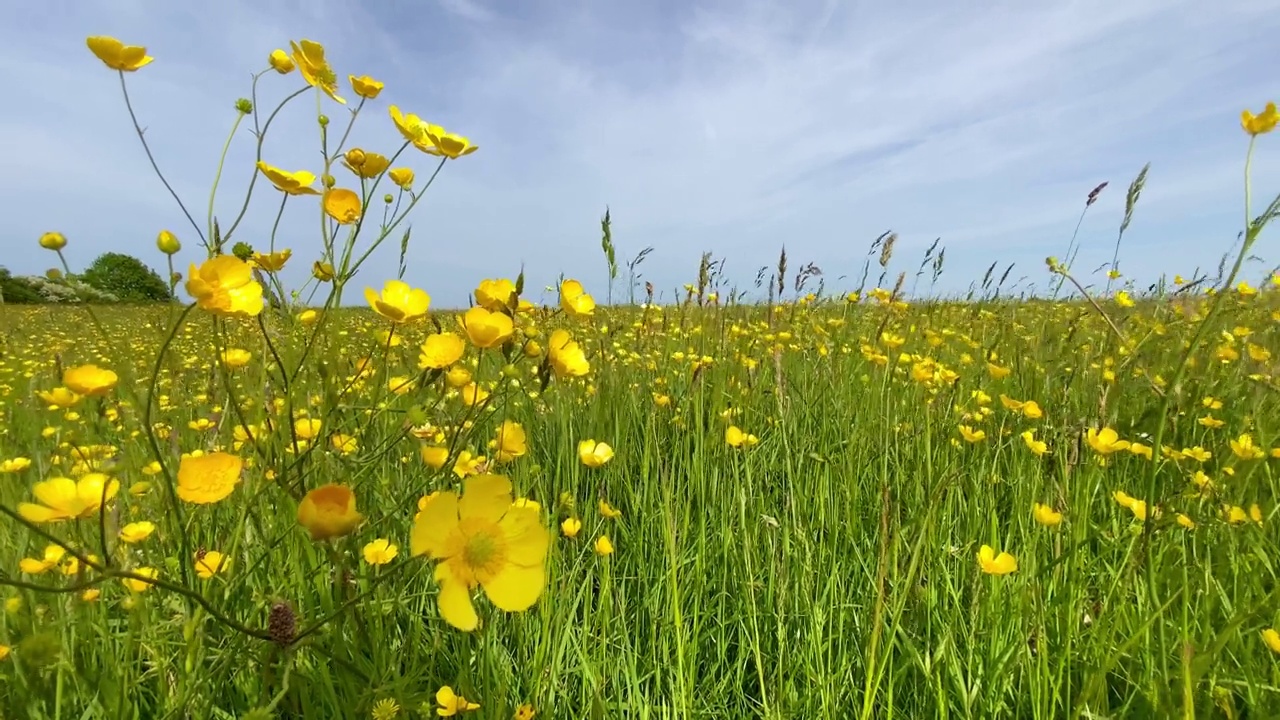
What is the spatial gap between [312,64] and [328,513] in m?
0.95

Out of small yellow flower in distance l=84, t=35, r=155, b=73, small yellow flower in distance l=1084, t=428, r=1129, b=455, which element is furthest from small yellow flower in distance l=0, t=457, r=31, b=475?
small yellow flower in distance l=1084, t=428, r=1129, b=455

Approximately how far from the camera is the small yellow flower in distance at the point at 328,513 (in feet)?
2.28

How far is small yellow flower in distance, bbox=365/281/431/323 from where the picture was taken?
1.10 metres

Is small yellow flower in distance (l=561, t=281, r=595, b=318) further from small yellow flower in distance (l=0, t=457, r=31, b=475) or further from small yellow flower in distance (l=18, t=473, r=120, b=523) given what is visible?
small yellow flower in distance (l=0, t=457, r=31, b=475)

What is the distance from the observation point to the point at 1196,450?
5.98 feet

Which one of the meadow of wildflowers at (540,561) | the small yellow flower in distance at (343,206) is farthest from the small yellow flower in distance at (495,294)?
the small yellow flower in distance at (343,206)

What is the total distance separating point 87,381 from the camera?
37.8 inches

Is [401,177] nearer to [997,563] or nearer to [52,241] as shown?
[52,241]

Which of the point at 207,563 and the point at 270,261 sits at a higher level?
the point at 270,261

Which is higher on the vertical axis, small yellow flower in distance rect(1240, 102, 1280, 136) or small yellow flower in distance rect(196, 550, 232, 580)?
small yellow flower in distance rect(1240, 102, 1280, 136)

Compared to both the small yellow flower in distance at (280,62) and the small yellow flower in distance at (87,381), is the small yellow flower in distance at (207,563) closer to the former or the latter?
the small yellow flower in distance at (87,381)

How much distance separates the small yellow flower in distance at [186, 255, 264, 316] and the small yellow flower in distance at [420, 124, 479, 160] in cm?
47

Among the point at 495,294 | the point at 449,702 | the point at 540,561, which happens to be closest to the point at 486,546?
the point at 540,561

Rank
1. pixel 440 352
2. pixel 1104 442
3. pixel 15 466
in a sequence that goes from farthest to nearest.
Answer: pixel 15 466, pixel 1104 442, pixel 440 352
